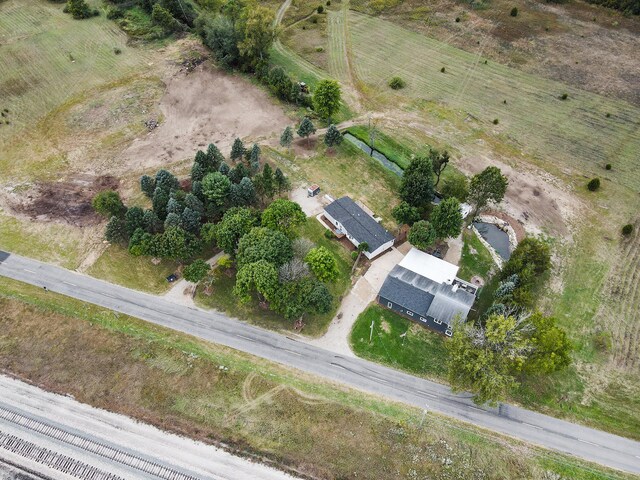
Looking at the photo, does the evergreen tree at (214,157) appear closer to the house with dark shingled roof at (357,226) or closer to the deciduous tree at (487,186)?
the house with dark shingled roof at (357,226)

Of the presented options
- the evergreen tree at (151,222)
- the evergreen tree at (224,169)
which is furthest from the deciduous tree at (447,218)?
the evergreen tree at (151,222)

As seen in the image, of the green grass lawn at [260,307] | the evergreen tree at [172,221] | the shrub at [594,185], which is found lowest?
the green grass lawn at [260,307]

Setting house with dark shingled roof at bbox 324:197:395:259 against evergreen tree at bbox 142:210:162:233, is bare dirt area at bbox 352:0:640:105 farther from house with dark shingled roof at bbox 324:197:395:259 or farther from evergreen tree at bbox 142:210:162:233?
evergreen tree at bbox 142:210:162:233

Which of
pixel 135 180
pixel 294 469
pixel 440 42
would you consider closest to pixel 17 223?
pixel 135 180

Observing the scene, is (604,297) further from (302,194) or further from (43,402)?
(43,402)

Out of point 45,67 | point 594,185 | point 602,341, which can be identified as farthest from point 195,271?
point 45,67

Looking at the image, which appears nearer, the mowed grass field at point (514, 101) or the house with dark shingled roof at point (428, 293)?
the house with dark shingled roof at point (428, 293)

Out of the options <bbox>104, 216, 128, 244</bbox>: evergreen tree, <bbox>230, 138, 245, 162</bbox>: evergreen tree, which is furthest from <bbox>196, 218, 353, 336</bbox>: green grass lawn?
<bbox>230, 138, 245, 162</bbox>: evergreen tree
